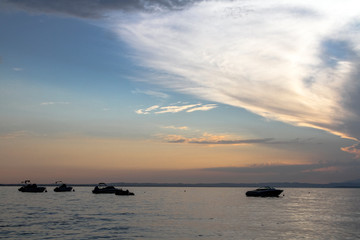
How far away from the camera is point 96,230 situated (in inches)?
2035

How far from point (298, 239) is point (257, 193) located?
12480 centimetres

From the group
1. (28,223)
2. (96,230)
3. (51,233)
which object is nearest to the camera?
(51,233)

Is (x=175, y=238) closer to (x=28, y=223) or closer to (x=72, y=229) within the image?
(x=72, y=229)

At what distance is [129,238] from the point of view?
148ft

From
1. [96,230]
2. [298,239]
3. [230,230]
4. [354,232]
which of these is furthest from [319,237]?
[96,230]

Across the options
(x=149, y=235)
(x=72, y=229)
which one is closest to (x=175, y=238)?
(x=149, y=235)

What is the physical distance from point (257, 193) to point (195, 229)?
11950 cm

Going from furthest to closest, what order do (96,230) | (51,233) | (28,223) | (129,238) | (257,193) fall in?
(257,193), (28,223), (96,230), (51,233), (129,238)

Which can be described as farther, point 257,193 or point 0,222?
point 257,193

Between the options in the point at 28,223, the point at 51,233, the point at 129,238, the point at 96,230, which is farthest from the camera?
the point at 28,223

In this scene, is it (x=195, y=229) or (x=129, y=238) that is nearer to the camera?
(x=129, y=238)

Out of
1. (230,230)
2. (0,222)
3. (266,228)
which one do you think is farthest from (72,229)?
(266,228)

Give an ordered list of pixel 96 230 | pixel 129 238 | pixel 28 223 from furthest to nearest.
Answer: pixel 28 223 → pixel 96 230 → pixel 129 238

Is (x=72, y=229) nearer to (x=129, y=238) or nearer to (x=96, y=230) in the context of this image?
(x=96, y=230)
